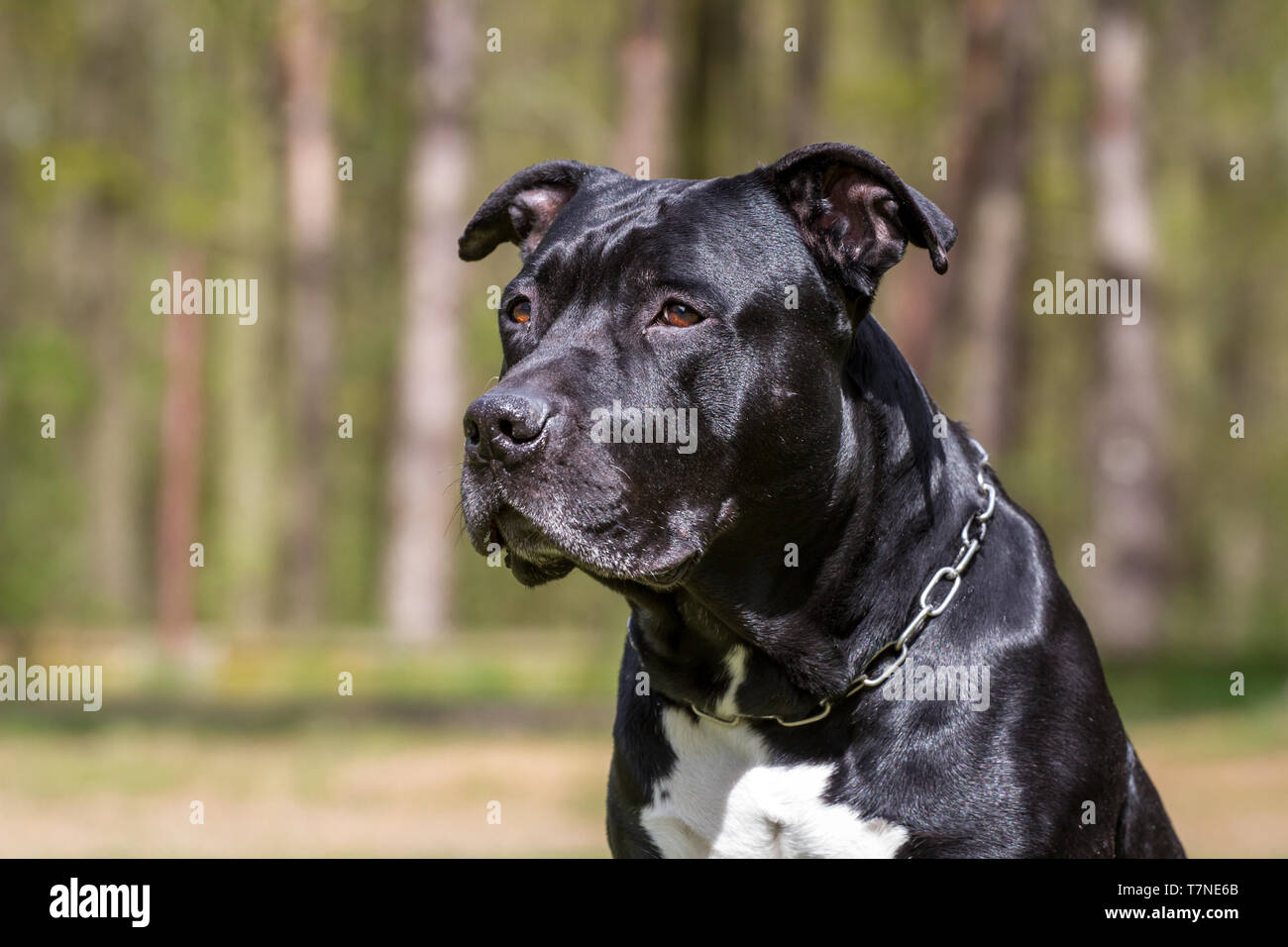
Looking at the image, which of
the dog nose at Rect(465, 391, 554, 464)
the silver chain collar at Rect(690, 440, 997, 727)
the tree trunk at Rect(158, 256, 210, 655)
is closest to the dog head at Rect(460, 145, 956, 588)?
the dog nose at Rect(465, 391, 554, 464)

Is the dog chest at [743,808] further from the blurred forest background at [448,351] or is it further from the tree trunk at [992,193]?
the tree trunk at [992,193]

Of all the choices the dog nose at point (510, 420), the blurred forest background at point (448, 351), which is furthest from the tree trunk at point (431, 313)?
the dog nose at point (510, 420)

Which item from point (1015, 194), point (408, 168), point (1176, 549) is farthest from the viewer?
point (1176, 549)

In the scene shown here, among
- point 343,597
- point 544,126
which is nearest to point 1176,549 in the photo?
point 544,126

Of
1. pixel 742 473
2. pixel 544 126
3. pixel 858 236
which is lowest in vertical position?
pixel 742 473

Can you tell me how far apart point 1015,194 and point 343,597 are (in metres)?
16.0

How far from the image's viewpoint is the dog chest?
335 cm

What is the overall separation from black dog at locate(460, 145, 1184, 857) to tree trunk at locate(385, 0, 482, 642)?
1225cm

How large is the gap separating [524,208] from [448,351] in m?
11.8

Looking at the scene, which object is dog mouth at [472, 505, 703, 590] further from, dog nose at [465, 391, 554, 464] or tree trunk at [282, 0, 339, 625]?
tree trunk at [282, 0, 339, 625]

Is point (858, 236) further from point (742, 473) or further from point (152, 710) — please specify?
point (152, 710)

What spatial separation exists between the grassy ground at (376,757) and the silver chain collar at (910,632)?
4.36 meters

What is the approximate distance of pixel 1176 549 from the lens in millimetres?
23188

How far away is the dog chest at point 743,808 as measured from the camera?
3352 mm
